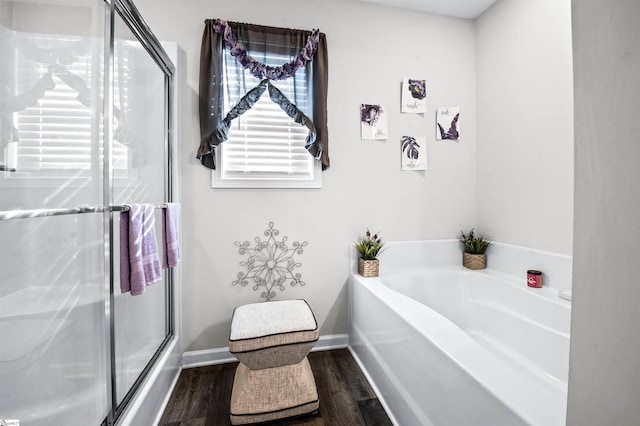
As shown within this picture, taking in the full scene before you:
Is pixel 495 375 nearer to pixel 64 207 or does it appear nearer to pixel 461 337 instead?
pixel 461 337

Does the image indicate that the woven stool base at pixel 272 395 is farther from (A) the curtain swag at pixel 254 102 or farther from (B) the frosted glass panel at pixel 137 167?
(A) the curtain swag at pixel 254 102

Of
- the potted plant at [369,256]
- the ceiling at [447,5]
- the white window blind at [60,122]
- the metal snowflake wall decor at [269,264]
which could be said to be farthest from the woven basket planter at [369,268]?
the ceiling at [447,5]

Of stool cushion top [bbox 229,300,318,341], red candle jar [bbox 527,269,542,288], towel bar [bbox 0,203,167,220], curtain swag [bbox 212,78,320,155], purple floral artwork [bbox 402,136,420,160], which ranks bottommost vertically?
stool cushion top [bbox 229,300,318,341]

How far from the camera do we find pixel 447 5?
209 cm

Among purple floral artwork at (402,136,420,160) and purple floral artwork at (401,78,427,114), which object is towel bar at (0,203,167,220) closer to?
purple floral artwork at (402,136,420,160)

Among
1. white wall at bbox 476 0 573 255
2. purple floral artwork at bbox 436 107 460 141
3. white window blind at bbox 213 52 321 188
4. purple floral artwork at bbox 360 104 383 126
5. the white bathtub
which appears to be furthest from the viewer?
purple floral artwork at bbox 436 107 460 141

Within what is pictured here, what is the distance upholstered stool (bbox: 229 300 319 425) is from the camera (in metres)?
1.34

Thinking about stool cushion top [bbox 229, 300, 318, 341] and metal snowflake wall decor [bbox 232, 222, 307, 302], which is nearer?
stool cushion top [bbox 229, 300, 318, 341]

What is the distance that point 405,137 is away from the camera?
2131 millimetres

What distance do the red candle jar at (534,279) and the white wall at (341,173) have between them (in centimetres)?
61

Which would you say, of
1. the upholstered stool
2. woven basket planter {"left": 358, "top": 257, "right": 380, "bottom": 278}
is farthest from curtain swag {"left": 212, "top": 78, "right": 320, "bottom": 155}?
the upholstered stool

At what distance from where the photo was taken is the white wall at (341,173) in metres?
1.83

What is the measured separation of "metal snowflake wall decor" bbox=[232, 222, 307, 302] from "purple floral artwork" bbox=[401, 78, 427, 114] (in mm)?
1307

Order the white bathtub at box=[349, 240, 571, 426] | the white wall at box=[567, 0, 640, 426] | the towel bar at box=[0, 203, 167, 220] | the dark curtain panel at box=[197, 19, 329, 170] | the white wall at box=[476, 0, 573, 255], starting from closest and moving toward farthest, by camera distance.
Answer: the white wall at box=[567, 0, 640, 426] < the towel bar at box=[0, 203, 167, 220] < the white bathtub at box=[349, 240, 571, 426] < the white wall at box=[476, 0, 573, 255] < the dark curtain panel at box=[197, 19, 329, 170]
